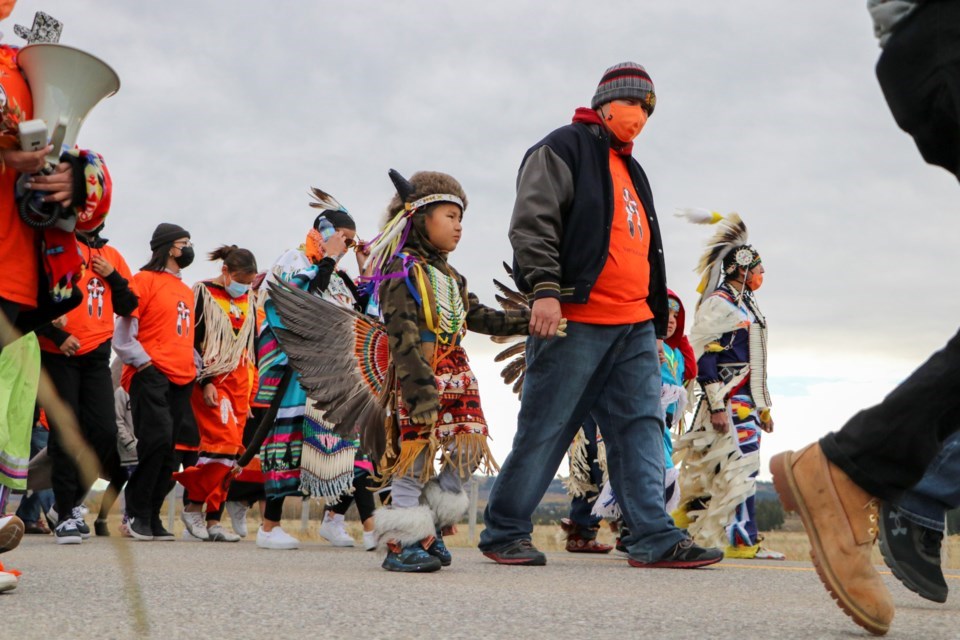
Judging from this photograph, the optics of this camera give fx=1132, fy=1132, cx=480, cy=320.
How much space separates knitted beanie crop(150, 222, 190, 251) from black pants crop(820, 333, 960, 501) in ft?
22.6

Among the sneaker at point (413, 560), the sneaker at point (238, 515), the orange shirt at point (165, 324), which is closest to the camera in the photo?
the sneaker at point (413, 560)

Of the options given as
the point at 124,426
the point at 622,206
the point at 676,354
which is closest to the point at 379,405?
the point at 622,206

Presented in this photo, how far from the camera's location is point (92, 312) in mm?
7344

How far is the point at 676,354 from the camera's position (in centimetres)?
→ 784

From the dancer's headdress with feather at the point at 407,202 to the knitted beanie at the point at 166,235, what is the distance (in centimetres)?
409

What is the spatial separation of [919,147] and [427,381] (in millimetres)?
2347

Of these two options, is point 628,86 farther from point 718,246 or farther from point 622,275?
point 718,246

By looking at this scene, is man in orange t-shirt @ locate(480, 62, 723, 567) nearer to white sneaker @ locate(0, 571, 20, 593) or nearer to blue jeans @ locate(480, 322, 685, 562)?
blue jeans @ locate(480, 322, 685, 562)

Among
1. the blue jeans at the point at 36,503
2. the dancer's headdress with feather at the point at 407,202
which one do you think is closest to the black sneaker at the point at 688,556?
the dancer's headdress with feather at the point at 407,202

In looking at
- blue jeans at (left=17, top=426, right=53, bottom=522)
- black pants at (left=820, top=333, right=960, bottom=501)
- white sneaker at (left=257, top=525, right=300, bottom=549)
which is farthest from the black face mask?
black pants at (left=820, top=333, right=960, bottom=501)

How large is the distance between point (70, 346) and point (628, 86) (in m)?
3.71

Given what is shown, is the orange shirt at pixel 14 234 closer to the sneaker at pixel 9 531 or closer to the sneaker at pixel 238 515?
the sneaker at pixel 9 531

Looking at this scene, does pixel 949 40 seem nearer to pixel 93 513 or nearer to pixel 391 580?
pixel 391 580

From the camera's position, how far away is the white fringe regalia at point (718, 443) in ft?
25.0
